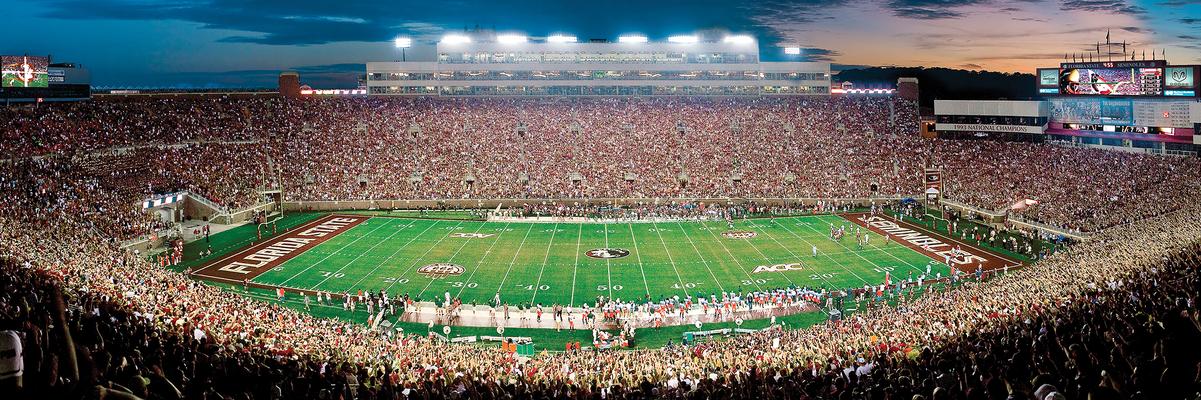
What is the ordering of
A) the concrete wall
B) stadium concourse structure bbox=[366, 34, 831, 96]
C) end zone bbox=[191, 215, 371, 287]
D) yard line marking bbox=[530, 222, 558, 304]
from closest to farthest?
yard line marking bbox=[530, 222, 558, 304]
end zone bbox=[191, 215, 371, 287]
the concrete wall
stadium concourse structure bbox=[366, 34, 831, 96]

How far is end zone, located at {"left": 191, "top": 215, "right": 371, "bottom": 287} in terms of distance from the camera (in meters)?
32.9

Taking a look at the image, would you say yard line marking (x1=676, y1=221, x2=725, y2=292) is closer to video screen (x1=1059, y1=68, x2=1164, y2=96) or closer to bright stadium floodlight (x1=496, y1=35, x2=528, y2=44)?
video screen (x1=1059, y1=68, x2=1164, y2=96)

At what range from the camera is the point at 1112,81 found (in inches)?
1887

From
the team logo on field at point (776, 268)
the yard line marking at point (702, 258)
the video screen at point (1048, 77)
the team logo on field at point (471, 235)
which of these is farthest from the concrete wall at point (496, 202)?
the team logo on field at point (776, 268)

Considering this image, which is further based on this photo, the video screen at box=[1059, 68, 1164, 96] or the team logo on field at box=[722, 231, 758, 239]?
the video screen at box=[1059, 68, 1164, 96]

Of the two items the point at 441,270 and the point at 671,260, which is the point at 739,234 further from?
the point at 441,270

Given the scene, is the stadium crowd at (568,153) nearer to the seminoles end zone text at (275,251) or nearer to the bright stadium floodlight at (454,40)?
the seminoles end zone text at (275,251)

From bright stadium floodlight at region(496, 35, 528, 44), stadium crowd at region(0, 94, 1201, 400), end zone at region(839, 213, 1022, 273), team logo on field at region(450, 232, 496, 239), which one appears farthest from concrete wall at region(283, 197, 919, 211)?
bright stadium floodlight at region(496, 35, 528, 44)

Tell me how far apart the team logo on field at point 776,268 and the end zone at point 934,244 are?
226 inches

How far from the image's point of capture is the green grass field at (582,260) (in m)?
30.5

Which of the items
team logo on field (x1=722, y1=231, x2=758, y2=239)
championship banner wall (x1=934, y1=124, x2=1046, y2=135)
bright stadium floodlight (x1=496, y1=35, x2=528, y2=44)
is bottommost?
team logo on field (x1=722, y1=231, x2=758, y2=239)

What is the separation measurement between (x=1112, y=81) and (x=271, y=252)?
4599cm

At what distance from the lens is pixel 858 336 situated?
62.6 ft

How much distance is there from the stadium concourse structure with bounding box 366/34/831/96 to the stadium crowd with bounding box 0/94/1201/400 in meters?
5.02
